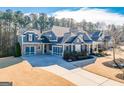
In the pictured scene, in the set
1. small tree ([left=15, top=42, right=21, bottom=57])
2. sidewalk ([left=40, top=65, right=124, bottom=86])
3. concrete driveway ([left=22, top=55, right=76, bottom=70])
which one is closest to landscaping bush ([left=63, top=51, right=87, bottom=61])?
concrete driveway ([left=22, top=55, right=76, bottom=70])

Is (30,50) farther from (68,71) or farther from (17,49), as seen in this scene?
(68,71)

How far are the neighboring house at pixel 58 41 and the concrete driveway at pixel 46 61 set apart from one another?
12 cm

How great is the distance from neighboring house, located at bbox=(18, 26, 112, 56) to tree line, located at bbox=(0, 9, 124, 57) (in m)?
0.12

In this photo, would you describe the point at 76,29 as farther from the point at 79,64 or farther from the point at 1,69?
the point at 1,69

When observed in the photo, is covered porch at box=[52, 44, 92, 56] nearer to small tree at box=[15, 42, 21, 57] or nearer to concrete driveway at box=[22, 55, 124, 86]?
concrete driveway at box=[22, 55, 124, 86]

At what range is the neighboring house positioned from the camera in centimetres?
493

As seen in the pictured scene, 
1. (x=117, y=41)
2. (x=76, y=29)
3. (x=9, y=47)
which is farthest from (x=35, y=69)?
(x=117, y=41)

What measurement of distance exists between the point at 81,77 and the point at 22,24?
1.75m

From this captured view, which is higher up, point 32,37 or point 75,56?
point 32,37

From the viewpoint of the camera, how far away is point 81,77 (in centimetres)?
486

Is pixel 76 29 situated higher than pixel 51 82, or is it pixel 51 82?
pixel 76 29

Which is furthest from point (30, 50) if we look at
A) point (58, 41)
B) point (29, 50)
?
point (58, 41)
